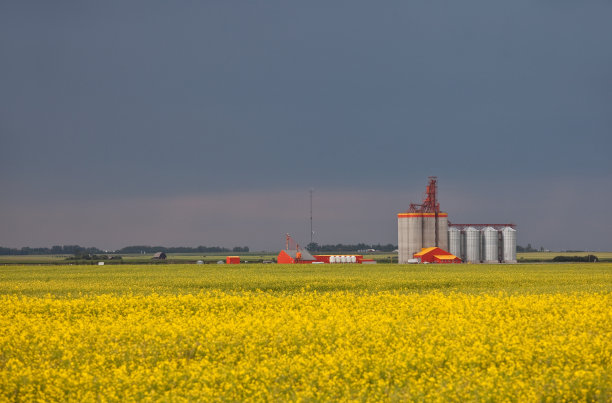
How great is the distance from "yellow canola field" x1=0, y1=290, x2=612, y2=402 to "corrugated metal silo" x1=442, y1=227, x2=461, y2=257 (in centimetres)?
8539

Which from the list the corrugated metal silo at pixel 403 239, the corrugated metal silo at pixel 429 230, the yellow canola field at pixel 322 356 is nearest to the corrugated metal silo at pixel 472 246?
the corrugated metal silo at pixel 429 230

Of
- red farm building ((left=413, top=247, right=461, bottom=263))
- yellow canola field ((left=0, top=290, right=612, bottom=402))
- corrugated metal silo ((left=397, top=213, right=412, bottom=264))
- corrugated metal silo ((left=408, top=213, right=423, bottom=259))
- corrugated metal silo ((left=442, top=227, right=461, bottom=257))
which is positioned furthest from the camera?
corrugated metal silo ((left=442, top=227, right=461, bottom=257))

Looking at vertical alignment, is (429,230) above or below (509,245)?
above

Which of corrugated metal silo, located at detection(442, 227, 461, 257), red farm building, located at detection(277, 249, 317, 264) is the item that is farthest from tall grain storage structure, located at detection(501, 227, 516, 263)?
red farm building, located at detection(277, 249, 317, 264)

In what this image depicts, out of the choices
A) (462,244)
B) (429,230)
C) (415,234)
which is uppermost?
(429,230)

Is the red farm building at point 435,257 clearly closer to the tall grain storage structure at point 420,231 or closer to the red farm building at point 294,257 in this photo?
the tall grain storage structure at point 420,231

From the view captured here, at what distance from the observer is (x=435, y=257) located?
10250cm

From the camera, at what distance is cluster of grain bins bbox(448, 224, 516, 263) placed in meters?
110

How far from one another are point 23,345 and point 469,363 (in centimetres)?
1333

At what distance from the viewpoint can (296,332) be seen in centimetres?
2011

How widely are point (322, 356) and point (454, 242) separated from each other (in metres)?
96.3

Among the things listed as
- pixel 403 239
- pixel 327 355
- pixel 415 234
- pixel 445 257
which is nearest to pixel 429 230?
pixel 415 234

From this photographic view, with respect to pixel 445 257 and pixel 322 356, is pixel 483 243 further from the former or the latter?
pixel 322 356

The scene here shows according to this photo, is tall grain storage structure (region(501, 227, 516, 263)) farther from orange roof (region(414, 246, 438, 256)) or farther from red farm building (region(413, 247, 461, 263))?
orange roof (region(414, 246, 438, 256))
